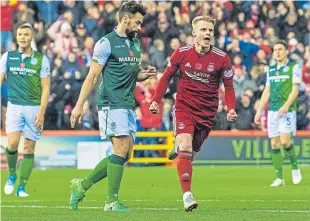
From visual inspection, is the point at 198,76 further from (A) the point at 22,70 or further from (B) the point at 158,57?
(B) the point at 158,57

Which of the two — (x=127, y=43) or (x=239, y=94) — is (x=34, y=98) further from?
(x=239, y=94)

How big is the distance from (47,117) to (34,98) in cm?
960

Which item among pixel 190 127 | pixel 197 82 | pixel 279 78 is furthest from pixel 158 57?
pixel 190 127

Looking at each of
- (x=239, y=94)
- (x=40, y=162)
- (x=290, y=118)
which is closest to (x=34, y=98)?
(x=290, y=118)

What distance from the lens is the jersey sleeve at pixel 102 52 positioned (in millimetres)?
12914

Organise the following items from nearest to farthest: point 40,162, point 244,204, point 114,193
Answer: point 114,193
point 244,204
point 40,162

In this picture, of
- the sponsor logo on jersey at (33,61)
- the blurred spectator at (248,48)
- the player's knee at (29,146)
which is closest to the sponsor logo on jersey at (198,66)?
the sponsor logo on jersey at (33,61)

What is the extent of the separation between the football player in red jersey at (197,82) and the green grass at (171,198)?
1.09m

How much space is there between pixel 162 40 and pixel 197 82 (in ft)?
46.2

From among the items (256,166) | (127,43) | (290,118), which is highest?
(127,43)

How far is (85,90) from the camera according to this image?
41.4ft

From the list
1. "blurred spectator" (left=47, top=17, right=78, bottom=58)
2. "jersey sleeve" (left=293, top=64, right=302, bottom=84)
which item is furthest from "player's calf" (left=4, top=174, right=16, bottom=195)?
"blurred spectator" (left=47, top=17, right=78, bottom=58)

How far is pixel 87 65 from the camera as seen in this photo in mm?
26594

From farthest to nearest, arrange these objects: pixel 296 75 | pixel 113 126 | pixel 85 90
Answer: pixel 296 75, pixel 113 126, pixel 85 90
